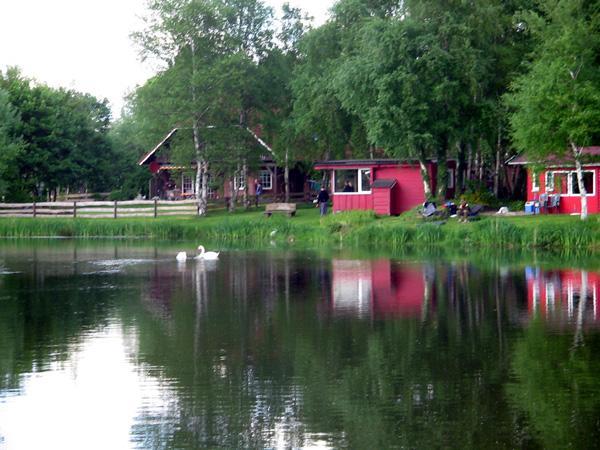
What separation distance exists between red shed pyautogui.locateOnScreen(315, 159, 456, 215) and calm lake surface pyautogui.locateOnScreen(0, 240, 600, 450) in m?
21.8

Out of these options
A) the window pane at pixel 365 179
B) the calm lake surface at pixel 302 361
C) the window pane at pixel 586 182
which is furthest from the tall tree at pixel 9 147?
the window pane at pixel 586 182

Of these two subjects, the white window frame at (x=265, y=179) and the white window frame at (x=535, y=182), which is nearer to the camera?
the white window frame at (x=535, y=182)

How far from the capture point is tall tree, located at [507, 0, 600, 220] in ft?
139

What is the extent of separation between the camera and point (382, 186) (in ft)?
174

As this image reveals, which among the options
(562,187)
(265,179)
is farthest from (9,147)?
(562,187)

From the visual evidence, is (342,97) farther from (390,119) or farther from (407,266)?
(407,266)

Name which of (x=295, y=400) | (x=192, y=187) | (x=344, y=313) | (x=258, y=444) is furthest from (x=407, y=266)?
(x=192, y=187)

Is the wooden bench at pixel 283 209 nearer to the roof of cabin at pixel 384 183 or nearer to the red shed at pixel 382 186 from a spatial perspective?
the red shed at pixel 382 186

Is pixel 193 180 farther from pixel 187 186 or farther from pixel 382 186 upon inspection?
pixel 382 186

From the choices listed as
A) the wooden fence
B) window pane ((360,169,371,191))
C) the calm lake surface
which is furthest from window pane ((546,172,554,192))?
the wooden fence

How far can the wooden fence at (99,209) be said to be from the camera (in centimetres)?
A: 5894

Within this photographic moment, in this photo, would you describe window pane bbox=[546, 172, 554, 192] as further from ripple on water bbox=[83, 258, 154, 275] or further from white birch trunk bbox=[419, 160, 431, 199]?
ripple on water bbox=[83, 258, 154, 275]

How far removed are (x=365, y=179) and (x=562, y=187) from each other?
36.6 ft

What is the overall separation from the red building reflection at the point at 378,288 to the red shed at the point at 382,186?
54.1 ft
